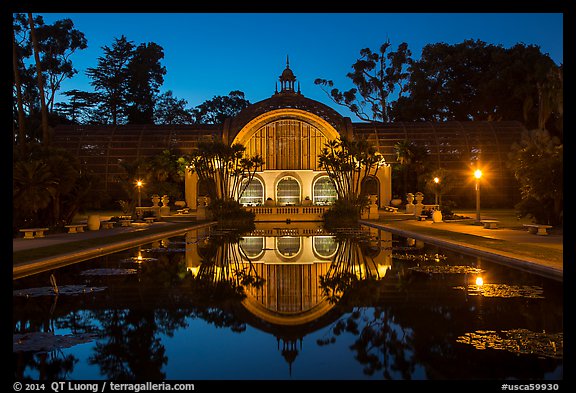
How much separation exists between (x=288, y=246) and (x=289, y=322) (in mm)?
15040

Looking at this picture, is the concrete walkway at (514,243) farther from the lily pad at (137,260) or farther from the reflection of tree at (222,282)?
the lily pad at (137,260)

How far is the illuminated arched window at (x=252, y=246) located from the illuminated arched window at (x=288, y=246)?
2.66 feet

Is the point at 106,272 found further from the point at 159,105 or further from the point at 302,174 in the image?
the point at 159,105

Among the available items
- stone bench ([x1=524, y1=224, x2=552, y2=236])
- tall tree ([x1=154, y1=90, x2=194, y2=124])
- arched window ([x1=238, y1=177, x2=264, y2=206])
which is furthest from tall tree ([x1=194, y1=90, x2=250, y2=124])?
stone bench ([x1=524, y1=224, x2=552, y2=236])

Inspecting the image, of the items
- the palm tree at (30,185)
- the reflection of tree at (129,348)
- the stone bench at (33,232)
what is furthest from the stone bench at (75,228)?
the reflection of tree at (129,348)

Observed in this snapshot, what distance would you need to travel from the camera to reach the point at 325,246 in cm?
2594

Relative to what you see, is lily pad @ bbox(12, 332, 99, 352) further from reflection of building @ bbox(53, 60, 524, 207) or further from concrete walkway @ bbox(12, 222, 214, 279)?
reflection of building @ bbox(53, 60, 524, 207)

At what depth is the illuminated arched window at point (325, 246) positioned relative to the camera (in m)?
22.8

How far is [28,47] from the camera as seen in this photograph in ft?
252

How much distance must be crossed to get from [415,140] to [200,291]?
55728 mm

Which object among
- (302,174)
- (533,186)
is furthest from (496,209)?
(533,186)

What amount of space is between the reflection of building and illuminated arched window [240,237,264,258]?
3137cm

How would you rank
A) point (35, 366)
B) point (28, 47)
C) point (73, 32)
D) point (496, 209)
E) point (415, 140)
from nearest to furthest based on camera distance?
point (35, 366)
point (496, 209)
point (415, 140)
point (28, 47)
point (73, 32)

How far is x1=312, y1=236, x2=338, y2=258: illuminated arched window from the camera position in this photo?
2275 cm
